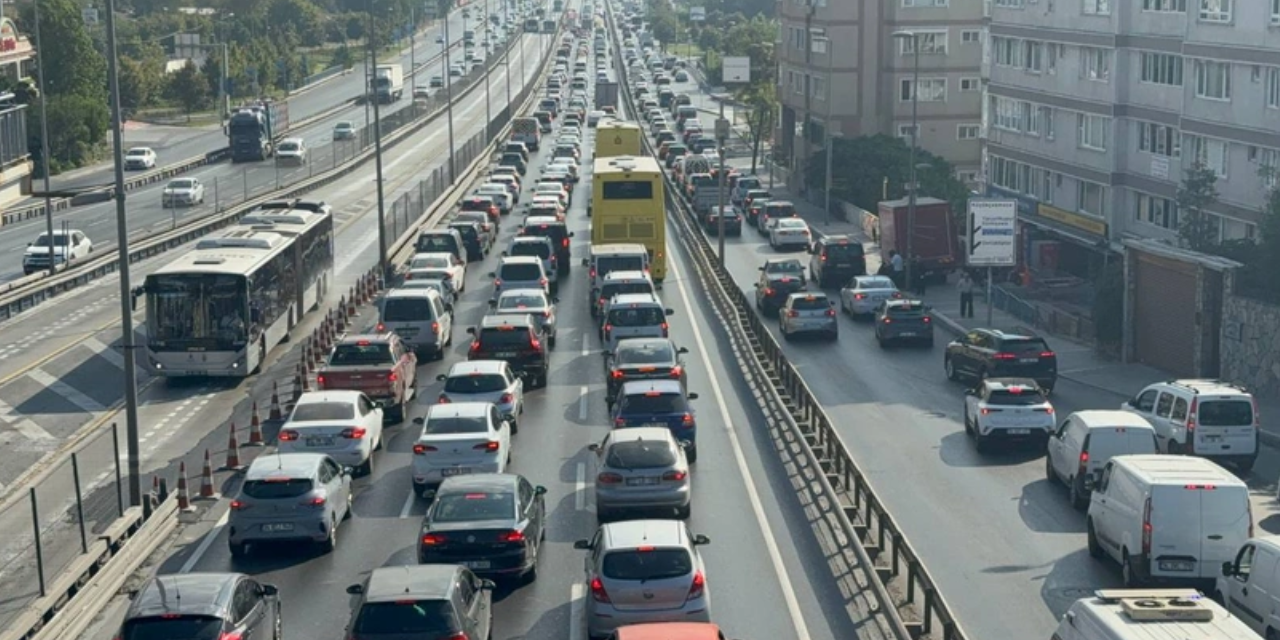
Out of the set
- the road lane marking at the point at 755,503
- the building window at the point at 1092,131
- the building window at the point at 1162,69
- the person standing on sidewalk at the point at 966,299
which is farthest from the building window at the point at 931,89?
the road lane marking at the point at 755,503

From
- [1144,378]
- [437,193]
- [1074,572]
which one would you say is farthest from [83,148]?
[1074,572]

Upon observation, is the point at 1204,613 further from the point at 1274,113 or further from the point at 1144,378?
the point at 1274,113

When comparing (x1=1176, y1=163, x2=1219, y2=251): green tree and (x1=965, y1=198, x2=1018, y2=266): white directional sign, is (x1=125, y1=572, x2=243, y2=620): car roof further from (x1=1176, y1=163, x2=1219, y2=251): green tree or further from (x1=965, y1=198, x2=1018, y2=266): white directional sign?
(x1=1176, y1=163, x2=1219, y2=251): green tree

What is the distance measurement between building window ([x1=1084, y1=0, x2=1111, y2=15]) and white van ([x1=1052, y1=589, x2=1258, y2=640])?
5284 centimetres

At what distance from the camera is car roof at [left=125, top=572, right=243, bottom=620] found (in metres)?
20.1

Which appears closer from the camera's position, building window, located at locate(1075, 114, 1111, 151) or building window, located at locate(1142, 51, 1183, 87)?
building window, located at locate(1142, 51, 1183, 87)

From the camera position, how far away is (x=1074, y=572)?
27.4 m

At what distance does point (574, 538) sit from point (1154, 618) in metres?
12.4

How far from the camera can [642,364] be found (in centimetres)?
4003

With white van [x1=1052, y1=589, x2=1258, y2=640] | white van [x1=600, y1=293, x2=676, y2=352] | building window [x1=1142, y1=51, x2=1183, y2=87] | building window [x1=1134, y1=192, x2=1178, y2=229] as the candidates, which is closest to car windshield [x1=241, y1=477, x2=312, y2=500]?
white van [x1=1052, y1=589, x2=1258, y2=640]

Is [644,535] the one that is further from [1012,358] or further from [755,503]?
[1012,358]

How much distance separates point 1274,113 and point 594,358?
2252 cm

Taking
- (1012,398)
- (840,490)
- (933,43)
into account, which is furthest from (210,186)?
(840,490)

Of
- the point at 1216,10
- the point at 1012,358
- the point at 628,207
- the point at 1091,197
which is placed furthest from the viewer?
the point at 1091,197
